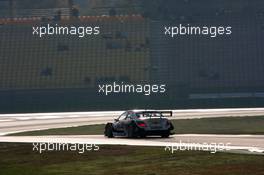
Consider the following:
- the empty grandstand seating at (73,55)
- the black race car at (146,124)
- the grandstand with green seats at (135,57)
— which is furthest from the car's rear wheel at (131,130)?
the empty grandstand seating at (73,55)

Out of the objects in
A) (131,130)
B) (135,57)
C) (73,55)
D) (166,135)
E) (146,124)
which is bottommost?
(166,135)

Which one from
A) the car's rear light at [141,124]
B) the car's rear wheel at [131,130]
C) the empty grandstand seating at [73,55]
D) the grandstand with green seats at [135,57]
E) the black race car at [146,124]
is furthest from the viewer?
the empty grandstand seating at [73,55]

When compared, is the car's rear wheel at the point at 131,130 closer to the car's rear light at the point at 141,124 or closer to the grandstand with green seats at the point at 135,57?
the car's rear light at the point at 141,124

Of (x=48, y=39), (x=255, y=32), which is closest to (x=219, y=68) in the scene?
(x=255, y=32)

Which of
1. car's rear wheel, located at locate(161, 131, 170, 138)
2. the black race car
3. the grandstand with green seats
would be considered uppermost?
the grandstand with green seats

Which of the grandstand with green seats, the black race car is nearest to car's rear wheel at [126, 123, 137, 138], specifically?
the black race car

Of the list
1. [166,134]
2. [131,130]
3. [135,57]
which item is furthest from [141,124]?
[135,57]

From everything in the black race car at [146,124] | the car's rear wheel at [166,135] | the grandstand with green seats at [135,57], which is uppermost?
the grandstand with green seats at [135,57]

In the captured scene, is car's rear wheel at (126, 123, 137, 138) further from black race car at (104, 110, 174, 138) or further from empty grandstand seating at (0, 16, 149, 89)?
empty grandstand seating at (0, 16, 149, 89)

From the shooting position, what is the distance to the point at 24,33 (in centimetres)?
10450

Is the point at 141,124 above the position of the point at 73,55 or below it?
below

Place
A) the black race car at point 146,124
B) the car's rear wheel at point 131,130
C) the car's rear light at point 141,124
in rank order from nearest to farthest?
1. the black race car at point 146,124
2. the car's rear light at point 141,124
3. the car's rear wheel at point 131,130

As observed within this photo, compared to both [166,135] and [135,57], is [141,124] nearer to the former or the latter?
[166,135]

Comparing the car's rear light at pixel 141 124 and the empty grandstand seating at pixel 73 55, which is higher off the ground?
the empty grandstand seating at pixel 73 55
